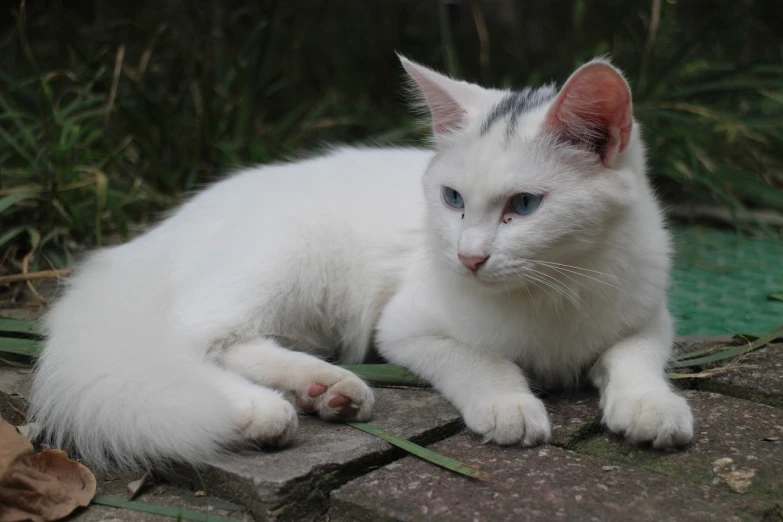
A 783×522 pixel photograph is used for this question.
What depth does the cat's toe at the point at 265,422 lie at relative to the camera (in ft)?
6.56

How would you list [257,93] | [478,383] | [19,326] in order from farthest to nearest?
[257,93] → [19,326] → [478,383]

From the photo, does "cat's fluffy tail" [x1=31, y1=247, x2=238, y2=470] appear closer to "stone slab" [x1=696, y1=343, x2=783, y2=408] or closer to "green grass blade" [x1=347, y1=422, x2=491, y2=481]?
"green grass blade" [x1=347, y1=422, x2=491, y2=481]

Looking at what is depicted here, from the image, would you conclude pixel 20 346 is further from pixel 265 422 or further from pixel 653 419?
pixel 653 419

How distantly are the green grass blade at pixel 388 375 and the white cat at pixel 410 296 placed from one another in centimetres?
6

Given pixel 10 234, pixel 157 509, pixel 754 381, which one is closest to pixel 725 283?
pixel 754 381

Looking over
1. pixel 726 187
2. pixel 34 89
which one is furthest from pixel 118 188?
pixel 726 187

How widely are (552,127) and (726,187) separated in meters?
2.82

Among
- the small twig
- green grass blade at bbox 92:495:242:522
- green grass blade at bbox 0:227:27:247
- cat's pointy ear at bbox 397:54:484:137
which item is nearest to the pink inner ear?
cat's pointy ear at bbox 397:54:484:137

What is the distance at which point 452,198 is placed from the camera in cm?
228

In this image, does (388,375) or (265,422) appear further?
(388,375)

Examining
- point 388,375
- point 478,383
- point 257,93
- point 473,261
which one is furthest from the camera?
point 257,93

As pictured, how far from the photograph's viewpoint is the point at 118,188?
4.21 metres

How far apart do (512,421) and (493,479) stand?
217 millimetres

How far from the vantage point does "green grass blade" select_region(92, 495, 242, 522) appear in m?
1.77
